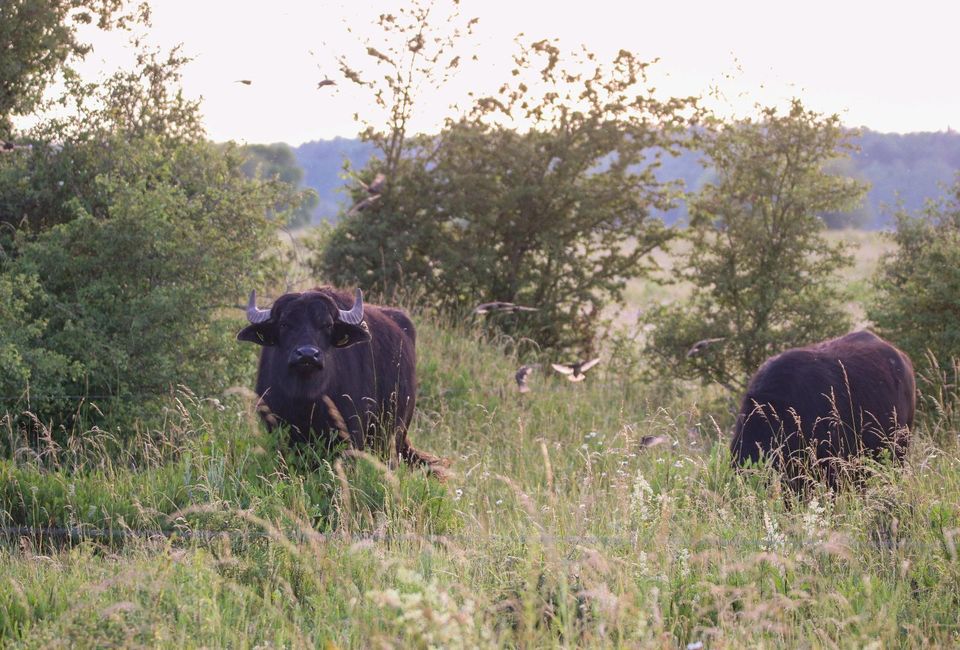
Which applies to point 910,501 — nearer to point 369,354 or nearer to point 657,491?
point 657,491

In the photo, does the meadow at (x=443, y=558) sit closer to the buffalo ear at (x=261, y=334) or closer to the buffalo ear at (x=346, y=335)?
the buffalo ear at (x=261, y=334)

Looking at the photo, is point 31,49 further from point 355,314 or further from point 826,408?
point 826,408

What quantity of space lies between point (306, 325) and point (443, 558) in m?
2.94

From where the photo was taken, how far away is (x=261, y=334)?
842cm

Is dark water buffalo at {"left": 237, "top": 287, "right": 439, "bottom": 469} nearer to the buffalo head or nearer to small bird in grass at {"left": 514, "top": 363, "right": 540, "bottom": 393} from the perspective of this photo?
the buffalo head

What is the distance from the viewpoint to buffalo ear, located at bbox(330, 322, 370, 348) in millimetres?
8414

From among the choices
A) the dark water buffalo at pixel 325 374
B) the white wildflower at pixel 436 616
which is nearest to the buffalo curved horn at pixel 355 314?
the dark water buffalo at pixel 325 374

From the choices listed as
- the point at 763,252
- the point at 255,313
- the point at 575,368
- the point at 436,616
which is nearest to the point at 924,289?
→ the point at 763,252

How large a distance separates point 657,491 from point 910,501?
1772 mm

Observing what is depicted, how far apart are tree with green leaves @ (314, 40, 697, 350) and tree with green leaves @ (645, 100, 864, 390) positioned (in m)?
1.32

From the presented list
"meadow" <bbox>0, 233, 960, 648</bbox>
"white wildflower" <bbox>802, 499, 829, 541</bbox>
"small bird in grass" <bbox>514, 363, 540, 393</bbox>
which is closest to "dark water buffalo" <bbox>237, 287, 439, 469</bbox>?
"meadow" <bbox>0, 233, 960, 648</bbox>

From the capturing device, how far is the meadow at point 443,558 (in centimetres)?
464

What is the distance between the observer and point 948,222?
14680 mm

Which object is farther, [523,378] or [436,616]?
[523,378]
